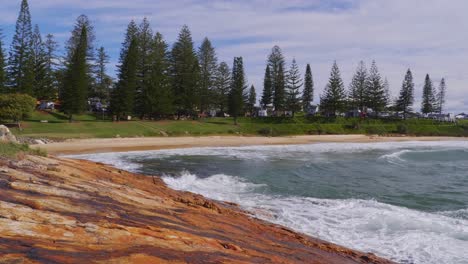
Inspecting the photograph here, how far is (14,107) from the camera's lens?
3797cm

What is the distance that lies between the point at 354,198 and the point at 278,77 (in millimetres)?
59925

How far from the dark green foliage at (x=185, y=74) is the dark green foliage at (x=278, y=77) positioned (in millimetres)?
16376

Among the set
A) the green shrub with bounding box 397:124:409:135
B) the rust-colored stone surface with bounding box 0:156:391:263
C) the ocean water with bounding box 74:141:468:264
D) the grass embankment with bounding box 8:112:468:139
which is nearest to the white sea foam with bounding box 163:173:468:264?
the ocean water with bounding box 74:141:468:264

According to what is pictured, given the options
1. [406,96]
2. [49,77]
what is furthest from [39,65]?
[406,96]

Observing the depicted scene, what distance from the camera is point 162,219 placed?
286 inches

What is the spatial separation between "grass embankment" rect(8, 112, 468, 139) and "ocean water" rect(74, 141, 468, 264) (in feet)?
58.5

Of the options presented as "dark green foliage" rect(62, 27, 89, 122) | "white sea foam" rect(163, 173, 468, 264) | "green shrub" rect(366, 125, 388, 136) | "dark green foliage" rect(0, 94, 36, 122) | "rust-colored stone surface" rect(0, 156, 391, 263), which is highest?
"dark green foliage" rect(62, 27, 89, 122)

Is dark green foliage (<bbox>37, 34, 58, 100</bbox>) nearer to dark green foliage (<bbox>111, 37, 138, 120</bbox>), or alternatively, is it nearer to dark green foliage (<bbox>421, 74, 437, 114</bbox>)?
dark green foliage (<bbox>111, 37, 138, 120</bbox>)

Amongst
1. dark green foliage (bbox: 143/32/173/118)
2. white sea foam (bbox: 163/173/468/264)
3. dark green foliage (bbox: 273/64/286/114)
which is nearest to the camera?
white sea foam (bbox: 163/173/468/264)

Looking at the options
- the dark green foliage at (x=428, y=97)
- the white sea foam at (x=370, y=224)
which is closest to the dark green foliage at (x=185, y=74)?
the white sea foam at (x=370, y=224)

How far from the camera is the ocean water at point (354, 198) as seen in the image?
9.31 meters

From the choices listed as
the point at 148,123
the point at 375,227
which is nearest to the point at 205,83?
the point at 148,123

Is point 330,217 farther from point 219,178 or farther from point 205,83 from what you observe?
point 205,83

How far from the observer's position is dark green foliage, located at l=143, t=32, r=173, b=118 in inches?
2067
